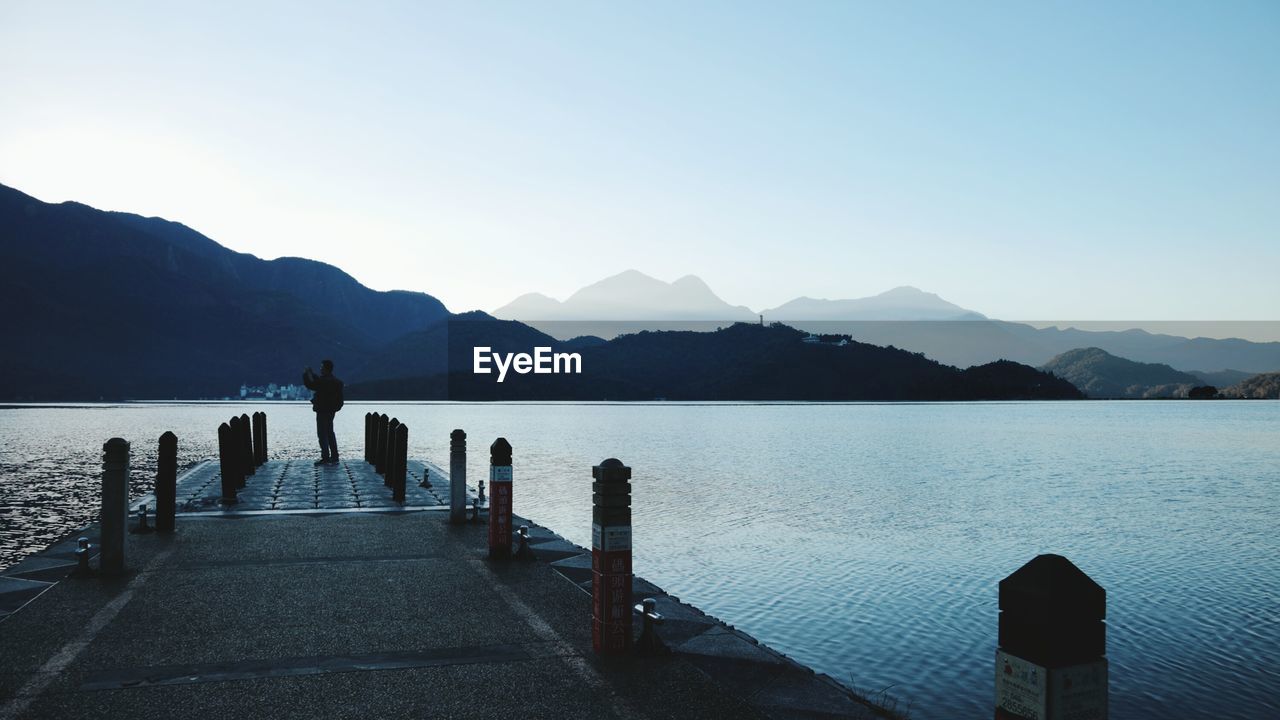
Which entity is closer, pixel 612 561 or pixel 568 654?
pixel 612 561

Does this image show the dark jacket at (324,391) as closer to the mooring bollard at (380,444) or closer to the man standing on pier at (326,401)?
the man standing on pier at (326,401)

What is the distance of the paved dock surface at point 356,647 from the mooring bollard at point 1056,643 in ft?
8.92

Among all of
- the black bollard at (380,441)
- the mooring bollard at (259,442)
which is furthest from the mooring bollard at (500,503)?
the mooring bollard at (259,442)

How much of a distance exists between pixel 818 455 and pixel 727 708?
45101 mm

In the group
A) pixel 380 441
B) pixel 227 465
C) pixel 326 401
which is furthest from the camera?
pixel 326 401

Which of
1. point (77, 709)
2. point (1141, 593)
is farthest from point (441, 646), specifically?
point (1141, 593)

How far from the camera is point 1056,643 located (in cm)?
322

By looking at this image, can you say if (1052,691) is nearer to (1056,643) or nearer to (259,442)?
(1056,643)

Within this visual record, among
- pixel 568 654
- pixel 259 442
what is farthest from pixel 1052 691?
pixel 259 442

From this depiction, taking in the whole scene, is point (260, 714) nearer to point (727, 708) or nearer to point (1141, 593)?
point (727, 708)

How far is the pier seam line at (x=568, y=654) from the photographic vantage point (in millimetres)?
5758

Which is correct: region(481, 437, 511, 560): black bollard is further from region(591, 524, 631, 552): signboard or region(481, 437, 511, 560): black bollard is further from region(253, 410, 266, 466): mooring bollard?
region(253, 410, 266, 466): mooring bollard

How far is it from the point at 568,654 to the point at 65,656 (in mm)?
3780

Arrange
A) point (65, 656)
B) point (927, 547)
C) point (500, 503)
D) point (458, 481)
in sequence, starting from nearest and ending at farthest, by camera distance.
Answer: point (65, 656) < point (500, 503) < point (458, 481) < point (927, 547)
